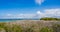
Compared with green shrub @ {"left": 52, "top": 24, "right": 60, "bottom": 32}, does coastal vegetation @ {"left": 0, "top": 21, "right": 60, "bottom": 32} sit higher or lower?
higher

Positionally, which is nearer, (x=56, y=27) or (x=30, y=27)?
(x=30, y=27)

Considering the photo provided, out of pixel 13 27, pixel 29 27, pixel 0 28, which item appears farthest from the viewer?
pixel 29 27

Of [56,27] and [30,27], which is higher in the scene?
[30,27]

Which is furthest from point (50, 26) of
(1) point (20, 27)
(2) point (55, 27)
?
(1) point (20, 27)

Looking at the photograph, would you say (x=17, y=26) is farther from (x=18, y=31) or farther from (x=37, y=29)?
(x=37, y=29)

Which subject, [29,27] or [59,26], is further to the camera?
[59,26]

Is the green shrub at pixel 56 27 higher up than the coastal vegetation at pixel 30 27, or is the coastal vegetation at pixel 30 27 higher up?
the coastal vegetation at pixel 30 27

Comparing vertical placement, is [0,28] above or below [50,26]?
above

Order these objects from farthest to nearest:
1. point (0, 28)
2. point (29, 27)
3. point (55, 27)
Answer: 1. point (55, 27)
2. point (29, 27)
3. point (0, 28)

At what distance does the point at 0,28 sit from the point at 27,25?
251cm

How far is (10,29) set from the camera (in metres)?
11.9

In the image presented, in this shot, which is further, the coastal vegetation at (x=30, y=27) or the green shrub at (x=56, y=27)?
the green shrub at (x=56, y=27)

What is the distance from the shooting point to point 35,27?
43.3 feet

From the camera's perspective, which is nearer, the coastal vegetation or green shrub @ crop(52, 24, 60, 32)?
the coastal vegetation
